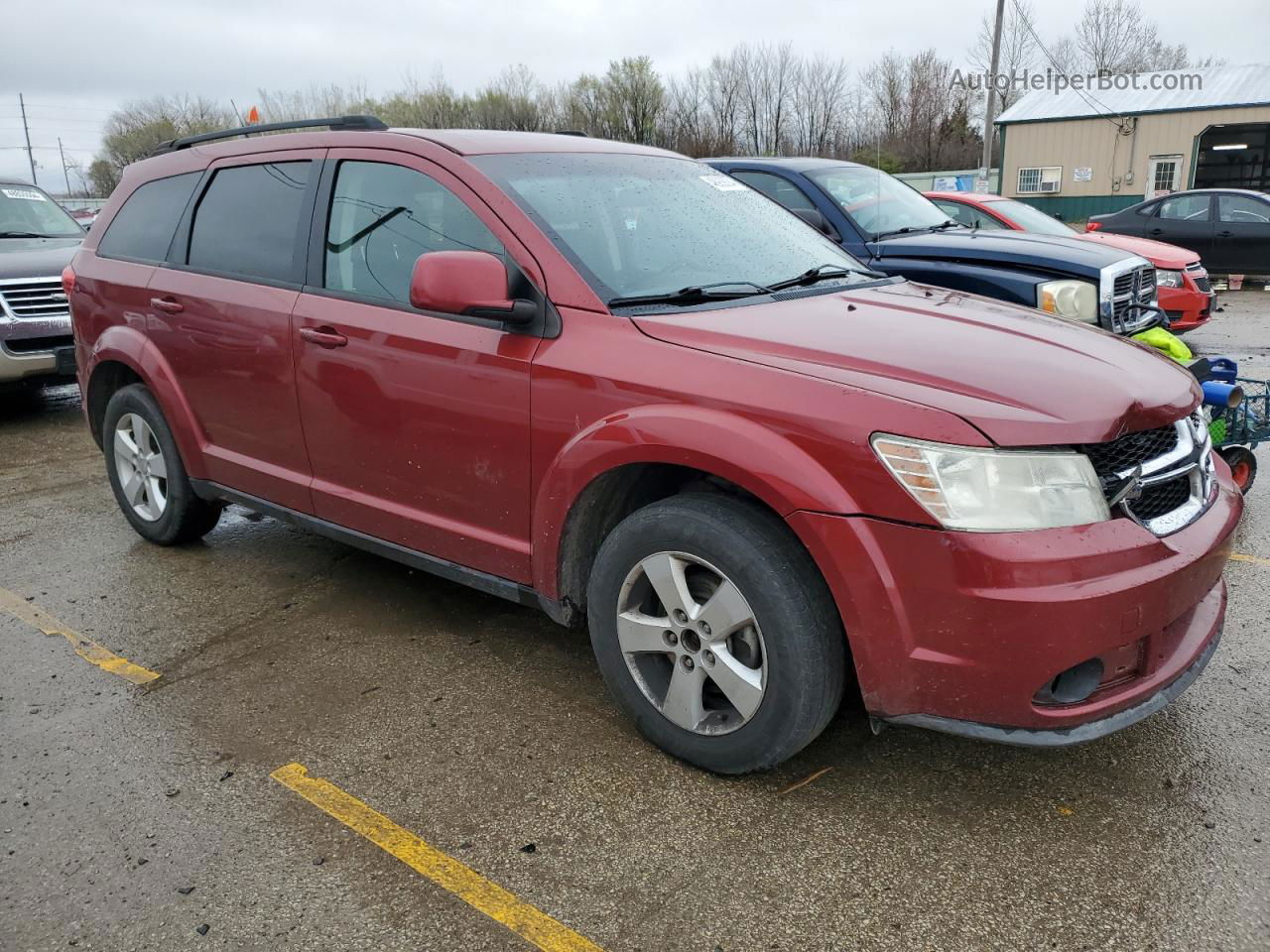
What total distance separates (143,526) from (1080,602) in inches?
169

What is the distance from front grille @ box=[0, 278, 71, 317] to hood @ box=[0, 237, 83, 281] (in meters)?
0.07

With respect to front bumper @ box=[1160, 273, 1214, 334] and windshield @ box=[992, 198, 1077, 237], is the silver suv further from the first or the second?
front bumper @ box=[1160, 273, 1214, 334]

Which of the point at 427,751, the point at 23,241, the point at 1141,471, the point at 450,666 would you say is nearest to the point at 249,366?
the point at 450,666

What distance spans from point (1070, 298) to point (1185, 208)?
12.1 meters

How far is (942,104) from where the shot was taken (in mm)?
48000

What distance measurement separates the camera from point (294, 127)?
4.20 metres

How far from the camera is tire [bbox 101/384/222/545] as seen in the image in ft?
15.0

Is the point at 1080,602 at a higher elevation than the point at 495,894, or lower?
higher

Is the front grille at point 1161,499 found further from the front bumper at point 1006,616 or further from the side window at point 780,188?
the side window at point 780,188

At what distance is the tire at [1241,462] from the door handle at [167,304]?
4.86 meters

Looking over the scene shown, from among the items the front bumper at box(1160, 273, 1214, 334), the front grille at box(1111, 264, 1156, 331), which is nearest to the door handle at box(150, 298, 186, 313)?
the front grille at box(1111, 264, 1156, 331)

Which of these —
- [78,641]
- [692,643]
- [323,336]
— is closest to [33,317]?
[78,641]

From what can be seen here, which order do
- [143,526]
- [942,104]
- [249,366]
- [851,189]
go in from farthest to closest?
[942,104], [851,189], [143,526], [249,366]

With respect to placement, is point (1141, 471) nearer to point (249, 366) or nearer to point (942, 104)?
point (249, 366)
